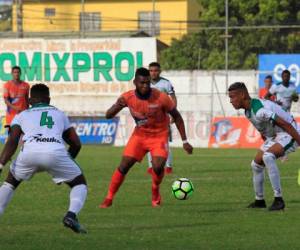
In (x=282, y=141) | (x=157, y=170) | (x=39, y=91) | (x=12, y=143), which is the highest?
(x=39, y=91)

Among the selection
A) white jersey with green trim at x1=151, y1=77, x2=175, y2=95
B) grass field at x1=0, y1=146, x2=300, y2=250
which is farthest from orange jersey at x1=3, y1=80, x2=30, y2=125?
white jersey with green trim at x1=151, y1=77, x2=175, y2=95

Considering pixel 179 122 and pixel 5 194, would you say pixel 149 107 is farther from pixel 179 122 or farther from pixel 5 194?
pixel 5 194

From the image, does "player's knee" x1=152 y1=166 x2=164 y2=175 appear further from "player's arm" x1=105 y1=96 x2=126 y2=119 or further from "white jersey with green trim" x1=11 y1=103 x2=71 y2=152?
"white jersey with green trim" x1=11 y1=103 x2=71 y2=152

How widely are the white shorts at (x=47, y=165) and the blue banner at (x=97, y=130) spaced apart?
22.8 m

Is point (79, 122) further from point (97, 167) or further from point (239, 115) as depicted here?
point (97, 167)

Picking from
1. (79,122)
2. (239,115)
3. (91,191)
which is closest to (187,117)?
(239,115)

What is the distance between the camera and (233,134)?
32000 millimetres

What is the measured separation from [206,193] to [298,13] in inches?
1457

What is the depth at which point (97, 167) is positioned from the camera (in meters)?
22.1

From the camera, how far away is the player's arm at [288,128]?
12875mm

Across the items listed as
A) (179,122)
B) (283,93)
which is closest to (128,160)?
(179,122)

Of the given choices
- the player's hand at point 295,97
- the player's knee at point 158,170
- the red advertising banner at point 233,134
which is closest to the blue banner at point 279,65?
the red advertising banner at point 233,134

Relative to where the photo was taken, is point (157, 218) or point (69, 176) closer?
point (69, 176)

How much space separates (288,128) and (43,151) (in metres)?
3.63
